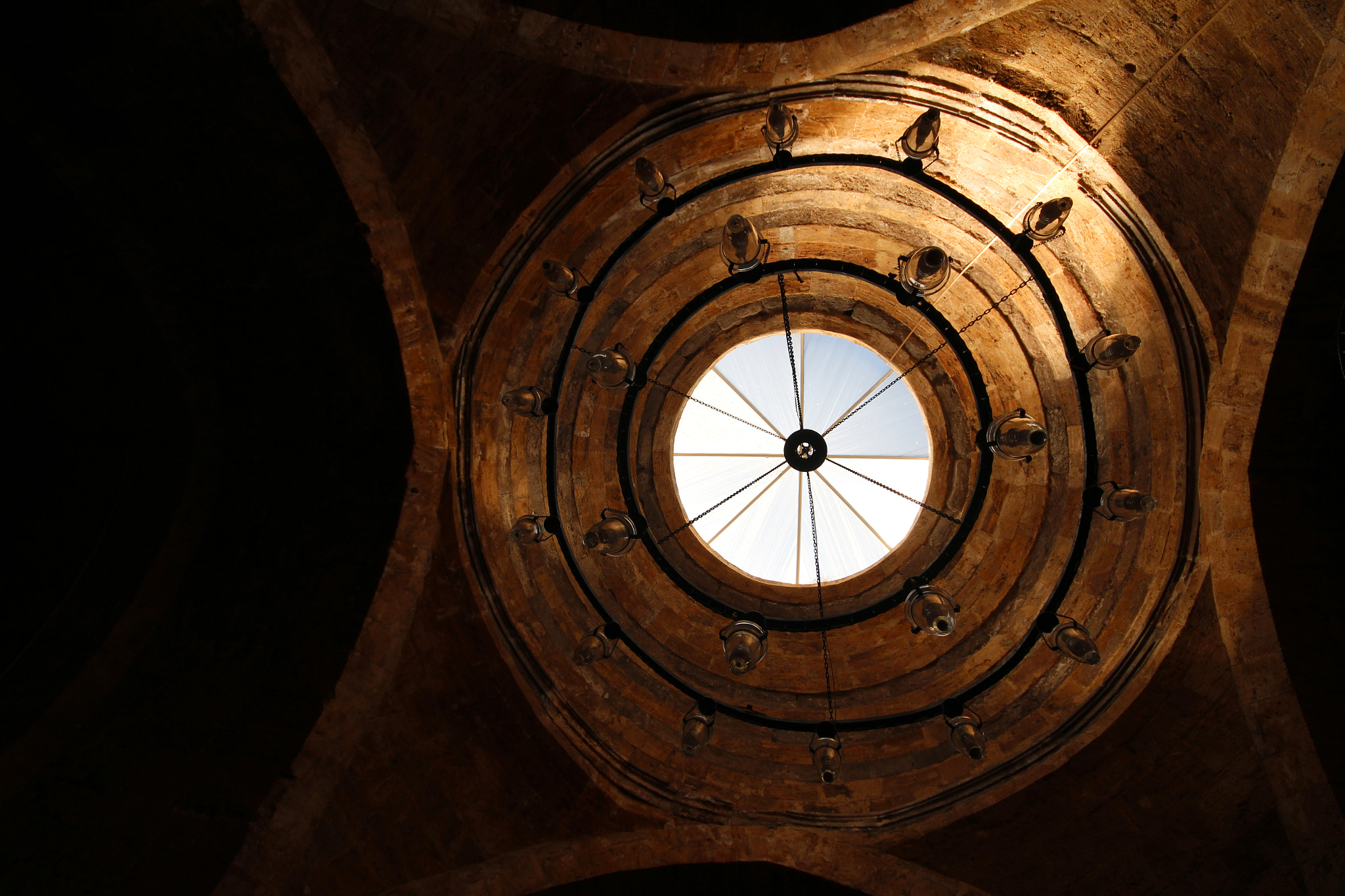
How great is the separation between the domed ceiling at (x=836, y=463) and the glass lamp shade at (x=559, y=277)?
358 mm

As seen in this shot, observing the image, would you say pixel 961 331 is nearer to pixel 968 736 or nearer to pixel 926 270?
pixel 926 270

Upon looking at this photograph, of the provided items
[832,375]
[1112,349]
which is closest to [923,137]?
[1112,349]

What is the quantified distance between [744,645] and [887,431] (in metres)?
4.53

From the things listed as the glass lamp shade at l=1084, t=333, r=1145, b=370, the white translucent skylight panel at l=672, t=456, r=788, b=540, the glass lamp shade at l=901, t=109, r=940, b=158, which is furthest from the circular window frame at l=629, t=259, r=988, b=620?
the glass lamp shade at l=901, t=109, r=940, b=158

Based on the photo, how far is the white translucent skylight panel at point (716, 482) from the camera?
9281 mm

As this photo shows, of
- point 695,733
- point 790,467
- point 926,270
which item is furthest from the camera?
point 790,467

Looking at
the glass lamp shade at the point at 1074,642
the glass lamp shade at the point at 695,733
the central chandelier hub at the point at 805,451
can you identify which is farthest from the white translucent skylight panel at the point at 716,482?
the glass lamp shade at the point at 1074,642

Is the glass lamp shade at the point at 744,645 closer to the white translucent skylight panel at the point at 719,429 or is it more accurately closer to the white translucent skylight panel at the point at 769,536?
the white translucent skylight panel at the point at 769,536

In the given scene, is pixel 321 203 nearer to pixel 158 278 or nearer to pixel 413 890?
pixel 158 278

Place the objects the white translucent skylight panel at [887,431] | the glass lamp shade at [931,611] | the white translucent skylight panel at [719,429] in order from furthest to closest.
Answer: the white translucent skylight panel at [719,429] → the white translucent skylight panel at [887,431] → the glass lamp shade at [931,611]

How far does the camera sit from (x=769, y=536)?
31.5 feet

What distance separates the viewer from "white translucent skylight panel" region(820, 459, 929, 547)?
8.96 meters

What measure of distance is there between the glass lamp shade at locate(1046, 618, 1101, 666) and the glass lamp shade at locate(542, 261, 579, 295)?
5.29m

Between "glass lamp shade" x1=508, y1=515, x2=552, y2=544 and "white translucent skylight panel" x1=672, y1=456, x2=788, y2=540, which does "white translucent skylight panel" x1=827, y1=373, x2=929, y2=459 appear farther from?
"glass lamp shade" x1=508, y1=515, x2=552, y2=544
